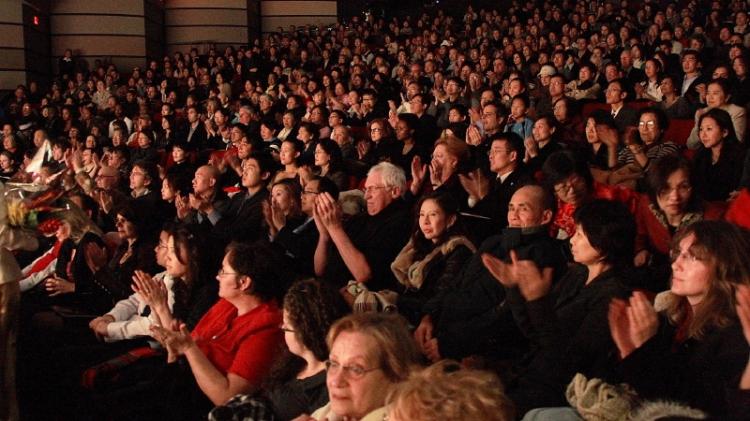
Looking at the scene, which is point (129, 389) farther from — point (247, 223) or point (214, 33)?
point (214, 33)

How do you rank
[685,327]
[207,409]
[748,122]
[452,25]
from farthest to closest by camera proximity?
[452,25], [748,122], [207,409], [685,327]

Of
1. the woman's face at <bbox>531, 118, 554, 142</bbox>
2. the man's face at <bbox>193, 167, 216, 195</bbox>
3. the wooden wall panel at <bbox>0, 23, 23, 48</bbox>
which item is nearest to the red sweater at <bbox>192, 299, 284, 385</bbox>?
the man's face at <bbox>193, 167, 216, 195</bbox>

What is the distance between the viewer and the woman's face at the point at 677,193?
276 centimetres

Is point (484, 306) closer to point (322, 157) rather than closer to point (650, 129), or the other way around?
point (650, 129)

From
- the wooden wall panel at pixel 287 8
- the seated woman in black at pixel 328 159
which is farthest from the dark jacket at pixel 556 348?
the wooden wall panel at pixel 287 8

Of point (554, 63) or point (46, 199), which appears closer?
point (46, 199)

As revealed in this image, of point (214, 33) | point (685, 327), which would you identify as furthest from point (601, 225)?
point (214, 33)

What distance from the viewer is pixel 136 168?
5238 millimetres

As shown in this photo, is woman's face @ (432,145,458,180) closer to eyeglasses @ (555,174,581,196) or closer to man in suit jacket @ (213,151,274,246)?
eyeglasses @ (555,174,581,196)

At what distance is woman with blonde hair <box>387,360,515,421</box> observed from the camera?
1190mm

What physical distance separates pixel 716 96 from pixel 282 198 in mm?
2711

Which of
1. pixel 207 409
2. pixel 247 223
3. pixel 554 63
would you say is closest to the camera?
pixel 207 409

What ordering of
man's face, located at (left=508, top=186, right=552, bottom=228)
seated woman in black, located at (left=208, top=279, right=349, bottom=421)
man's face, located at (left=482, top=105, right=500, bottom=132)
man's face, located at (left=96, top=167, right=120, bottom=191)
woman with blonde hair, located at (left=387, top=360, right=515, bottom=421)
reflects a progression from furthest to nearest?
man's face, located at (left=96, top=167, right=120, bottom=191)
man's face, located at (left=482, top=105, right=500, bottom=132)
man's face, located at (left=508, top=186, right=552, bottom=228)
seated woman in black, located at (left=208, top=279, right=349, bottom=421)
woman with blonde hair, located at (left=387, top=360, right=515, bottom=421)

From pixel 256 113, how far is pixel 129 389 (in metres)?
5.47
